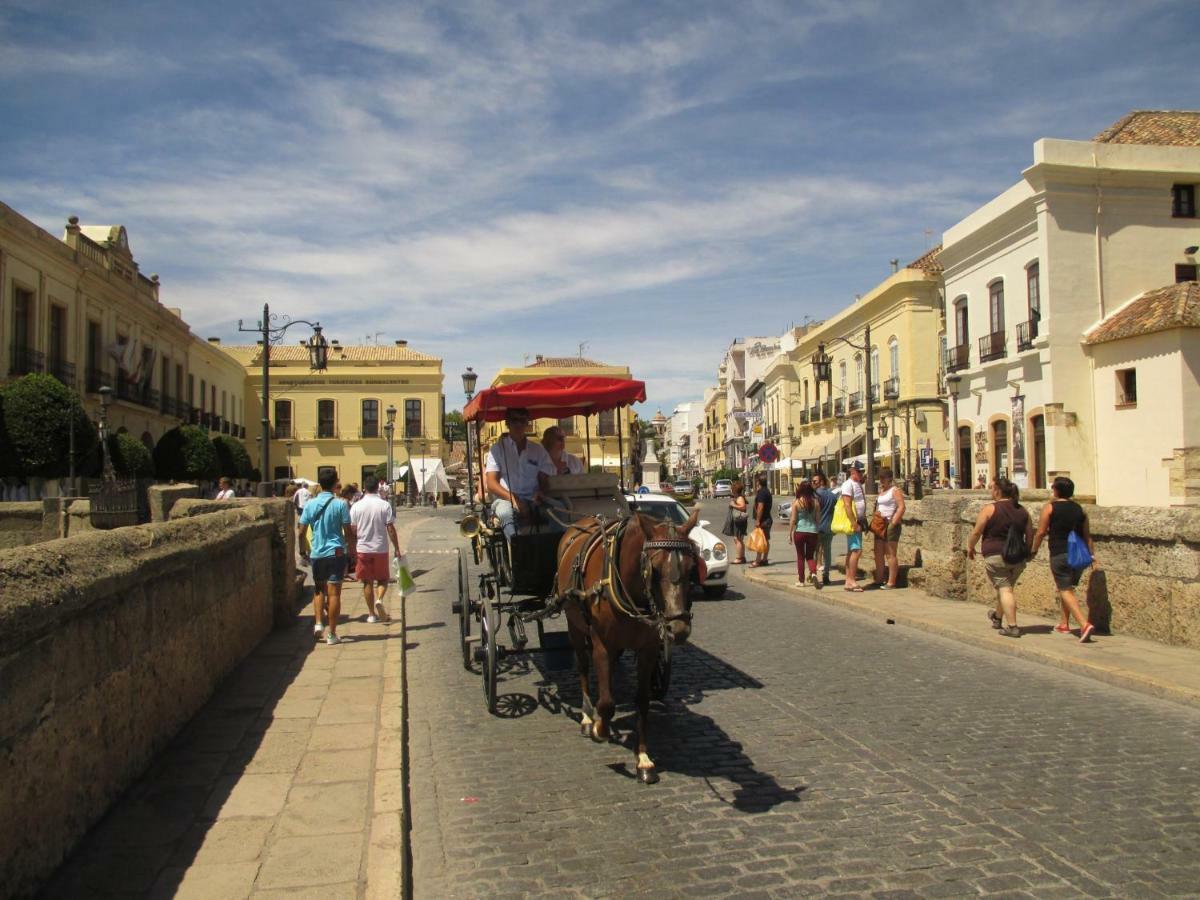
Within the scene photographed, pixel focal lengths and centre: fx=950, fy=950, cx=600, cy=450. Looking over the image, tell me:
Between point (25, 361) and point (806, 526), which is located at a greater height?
point (25, 361)

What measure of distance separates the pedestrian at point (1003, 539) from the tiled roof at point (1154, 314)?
1716 cm

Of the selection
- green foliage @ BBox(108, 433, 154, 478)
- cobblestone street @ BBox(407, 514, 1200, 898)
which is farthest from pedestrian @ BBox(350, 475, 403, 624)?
green foliage @ BBox(108, 433, 154, 478)

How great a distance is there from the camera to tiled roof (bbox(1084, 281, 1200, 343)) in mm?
23328

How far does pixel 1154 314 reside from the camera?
24328 millimetres

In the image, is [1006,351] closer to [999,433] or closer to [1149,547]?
[999,433]

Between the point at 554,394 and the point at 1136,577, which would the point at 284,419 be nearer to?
the point at 554,394

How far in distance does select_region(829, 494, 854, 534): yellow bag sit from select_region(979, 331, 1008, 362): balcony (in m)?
18.5

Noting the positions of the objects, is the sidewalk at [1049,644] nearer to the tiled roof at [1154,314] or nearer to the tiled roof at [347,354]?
the tiled roof at [1154,314]

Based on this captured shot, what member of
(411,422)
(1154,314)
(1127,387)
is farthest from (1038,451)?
(411,422)

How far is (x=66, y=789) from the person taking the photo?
12.9ft

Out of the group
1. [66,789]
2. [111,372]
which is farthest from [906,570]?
[111,372]

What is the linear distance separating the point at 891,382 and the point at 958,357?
1182 cm

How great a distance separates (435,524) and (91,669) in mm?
32924

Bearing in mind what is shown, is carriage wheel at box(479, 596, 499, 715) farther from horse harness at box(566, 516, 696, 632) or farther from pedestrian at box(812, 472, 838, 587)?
pedestrian at box(812, 472, 838, 587)
